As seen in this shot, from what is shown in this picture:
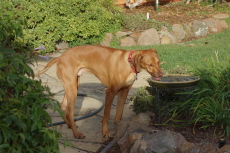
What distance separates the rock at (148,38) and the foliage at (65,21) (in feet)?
3.68

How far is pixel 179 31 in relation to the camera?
14.6m

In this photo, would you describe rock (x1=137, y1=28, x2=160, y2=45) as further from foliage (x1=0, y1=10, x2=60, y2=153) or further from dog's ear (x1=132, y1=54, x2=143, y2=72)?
foliage (x1=0, y1=10, x2=60, y2=153)

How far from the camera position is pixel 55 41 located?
41.4 ft

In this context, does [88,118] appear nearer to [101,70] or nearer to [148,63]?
[101,70]

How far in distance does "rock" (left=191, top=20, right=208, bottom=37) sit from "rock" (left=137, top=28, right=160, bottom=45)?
106 inches

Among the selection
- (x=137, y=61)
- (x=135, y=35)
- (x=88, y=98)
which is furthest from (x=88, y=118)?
(x=135, y=35)

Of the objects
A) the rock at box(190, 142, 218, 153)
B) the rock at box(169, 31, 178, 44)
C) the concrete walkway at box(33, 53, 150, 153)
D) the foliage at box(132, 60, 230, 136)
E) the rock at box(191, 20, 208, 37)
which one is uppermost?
the rock at box(191, 20, 208, 37)

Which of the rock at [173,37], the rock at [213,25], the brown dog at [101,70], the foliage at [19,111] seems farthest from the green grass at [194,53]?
the foliage at [19,111]

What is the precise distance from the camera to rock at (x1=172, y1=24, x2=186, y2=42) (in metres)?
14.4

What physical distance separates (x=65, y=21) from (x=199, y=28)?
6.32 metres

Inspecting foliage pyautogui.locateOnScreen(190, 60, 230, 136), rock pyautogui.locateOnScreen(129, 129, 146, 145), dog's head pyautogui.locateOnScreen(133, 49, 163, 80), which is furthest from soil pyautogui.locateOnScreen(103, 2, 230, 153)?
rock pyautogui.locateOnScreen(129, 129, 146, 145)

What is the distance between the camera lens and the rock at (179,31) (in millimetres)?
14388

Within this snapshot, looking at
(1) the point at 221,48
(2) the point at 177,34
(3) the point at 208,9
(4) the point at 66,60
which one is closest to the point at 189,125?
(4) the point at 66,60

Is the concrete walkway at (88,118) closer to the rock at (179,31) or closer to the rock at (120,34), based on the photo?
the rock at (120,34)
